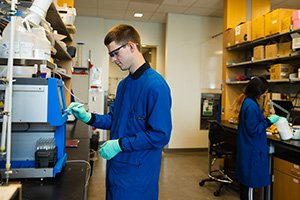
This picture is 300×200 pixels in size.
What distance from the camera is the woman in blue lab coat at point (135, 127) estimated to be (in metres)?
1.28

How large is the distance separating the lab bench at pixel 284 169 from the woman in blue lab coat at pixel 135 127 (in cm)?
154

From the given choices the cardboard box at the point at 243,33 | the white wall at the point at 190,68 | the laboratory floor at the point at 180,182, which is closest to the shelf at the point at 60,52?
the laboratory floor at the point at 180,182

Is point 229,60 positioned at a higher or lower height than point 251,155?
higher

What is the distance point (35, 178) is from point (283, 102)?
10.2 ft

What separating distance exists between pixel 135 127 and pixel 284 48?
2.59 m

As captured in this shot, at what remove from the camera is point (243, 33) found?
12.4 feet

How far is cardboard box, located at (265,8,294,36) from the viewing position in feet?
10.0

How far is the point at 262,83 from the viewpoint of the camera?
2.47 metres

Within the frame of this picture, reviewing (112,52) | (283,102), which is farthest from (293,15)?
(112,52)

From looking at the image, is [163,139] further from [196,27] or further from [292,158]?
[196,27]

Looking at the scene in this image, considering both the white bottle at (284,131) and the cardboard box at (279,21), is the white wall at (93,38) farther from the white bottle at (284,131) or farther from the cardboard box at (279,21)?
the white bottle at (284,131)

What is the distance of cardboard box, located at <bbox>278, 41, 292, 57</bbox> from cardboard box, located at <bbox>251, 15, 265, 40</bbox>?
1.16 feet

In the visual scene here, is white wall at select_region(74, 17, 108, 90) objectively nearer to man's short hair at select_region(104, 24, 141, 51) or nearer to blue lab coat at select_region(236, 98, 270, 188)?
blue lab coat at select_region(236, 98, 270, 188)

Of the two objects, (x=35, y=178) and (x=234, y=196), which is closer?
(x=35, y=178)
